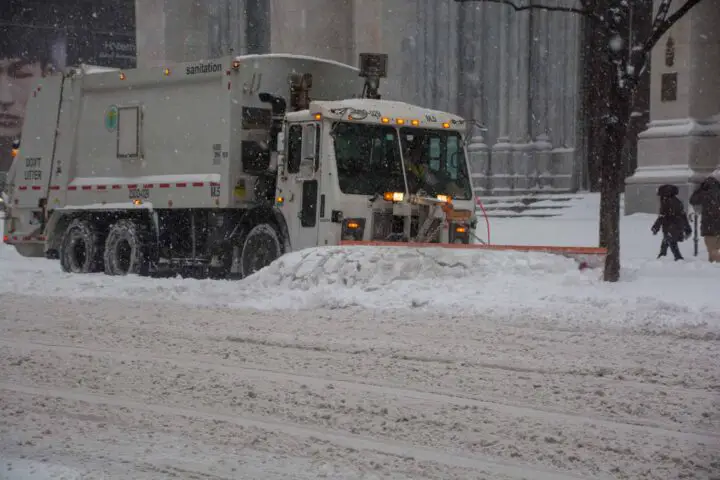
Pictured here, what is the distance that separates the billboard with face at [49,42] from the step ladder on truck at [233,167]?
112 ft

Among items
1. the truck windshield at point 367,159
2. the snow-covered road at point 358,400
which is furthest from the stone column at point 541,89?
the snow-covered road at point 358,400

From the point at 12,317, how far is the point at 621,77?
8324 mm

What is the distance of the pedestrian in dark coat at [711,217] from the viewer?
19422 millimetres

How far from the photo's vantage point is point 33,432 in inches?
249

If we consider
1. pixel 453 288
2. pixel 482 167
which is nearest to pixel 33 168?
pixel 453 288

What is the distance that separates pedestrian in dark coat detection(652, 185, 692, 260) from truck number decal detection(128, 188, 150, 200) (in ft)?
28.6

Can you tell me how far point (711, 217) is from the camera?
19.5m

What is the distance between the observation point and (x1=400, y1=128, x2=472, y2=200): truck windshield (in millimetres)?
17031

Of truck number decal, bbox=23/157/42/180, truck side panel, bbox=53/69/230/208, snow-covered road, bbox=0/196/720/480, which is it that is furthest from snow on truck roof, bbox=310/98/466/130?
truck number decal, bbox=23/157/42/180

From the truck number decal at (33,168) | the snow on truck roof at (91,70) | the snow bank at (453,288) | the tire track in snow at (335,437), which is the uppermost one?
the snow on truck roof at (91,70)

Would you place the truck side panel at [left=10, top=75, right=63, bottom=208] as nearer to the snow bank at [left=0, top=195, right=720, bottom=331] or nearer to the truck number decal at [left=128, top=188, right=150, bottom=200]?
the truck number decal at [left=128, top=188, right=150, bottom=200]

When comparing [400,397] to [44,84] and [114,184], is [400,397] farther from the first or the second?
[44,84]

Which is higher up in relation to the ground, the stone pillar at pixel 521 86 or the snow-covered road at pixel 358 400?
the stone pillar at pixel 521 86

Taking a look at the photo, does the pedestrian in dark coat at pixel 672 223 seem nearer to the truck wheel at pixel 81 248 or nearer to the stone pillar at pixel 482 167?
the stone pillar at pixel 482 167
